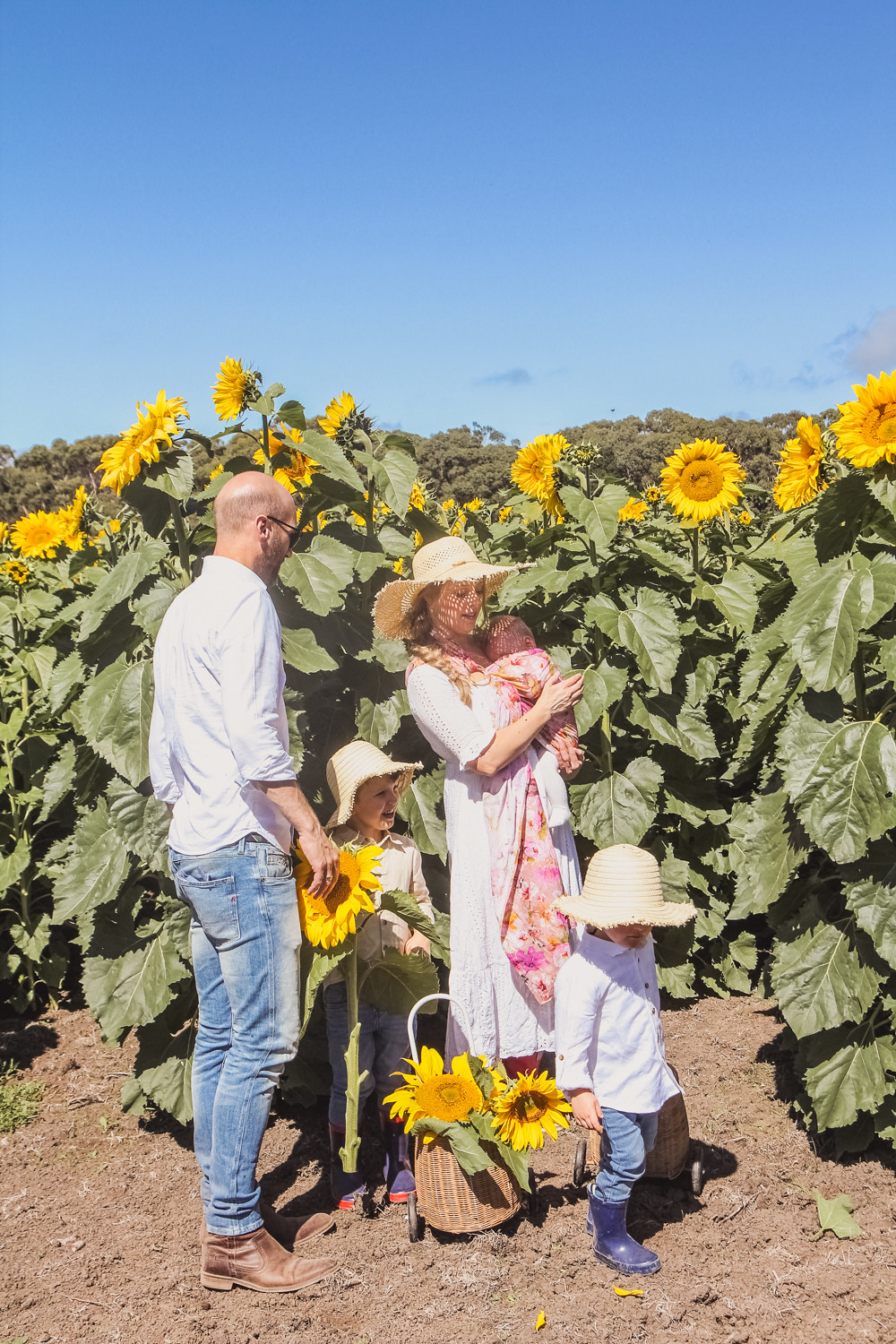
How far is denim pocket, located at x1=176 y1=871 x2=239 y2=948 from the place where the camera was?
2.67 m

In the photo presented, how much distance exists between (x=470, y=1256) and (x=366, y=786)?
132 cm

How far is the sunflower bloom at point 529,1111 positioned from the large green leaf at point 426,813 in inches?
39.5

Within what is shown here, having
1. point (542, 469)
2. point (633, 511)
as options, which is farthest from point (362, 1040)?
point (633, 511)

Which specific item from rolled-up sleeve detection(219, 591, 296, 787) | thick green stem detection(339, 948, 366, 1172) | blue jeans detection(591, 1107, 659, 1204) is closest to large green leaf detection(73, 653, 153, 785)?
rolled-up sleeve detection(219, 591, 296, 787)

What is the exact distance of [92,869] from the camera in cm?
368

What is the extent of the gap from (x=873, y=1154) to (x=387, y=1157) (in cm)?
153

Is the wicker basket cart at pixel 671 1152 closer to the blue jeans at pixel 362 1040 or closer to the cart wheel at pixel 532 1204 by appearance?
the cart wheel at pixel 532 1204

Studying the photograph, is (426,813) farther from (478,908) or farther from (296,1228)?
(296,1228)

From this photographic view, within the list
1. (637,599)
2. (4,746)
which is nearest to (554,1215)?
(637,599)

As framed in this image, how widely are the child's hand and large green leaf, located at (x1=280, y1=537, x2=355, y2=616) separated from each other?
1.54 m

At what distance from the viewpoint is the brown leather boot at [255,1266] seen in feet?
9.23

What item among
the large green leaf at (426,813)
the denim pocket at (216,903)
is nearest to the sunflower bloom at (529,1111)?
the denim pocket at (216,903)

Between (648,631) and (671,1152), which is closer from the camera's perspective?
(671,1152)

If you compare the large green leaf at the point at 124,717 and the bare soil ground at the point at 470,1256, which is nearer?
the bare soil ground at the point at 470,1256
